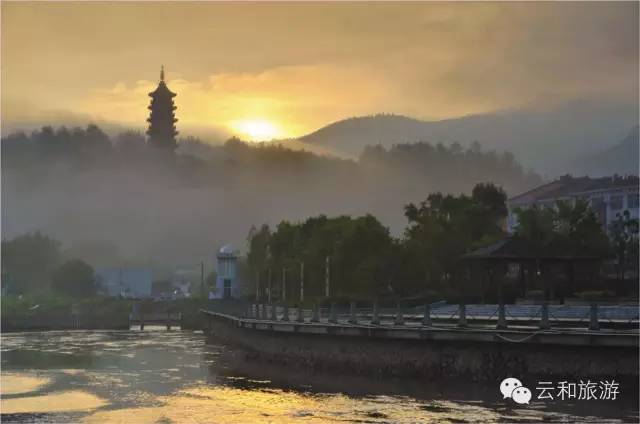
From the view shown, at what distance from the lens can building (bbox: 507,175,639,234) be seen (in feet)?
527

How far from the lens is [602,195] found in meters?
166

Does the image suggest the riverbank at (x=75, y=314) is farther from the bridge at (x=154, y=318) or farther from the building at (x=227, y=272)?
the building at (x=227, y=272)

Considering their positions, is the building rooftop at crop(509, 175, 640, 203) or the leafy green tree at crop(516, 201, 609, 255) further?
the building rooftop at crop(509, 175, 640, 203)

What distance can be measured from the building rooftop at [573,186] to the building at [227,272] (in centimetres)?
5328

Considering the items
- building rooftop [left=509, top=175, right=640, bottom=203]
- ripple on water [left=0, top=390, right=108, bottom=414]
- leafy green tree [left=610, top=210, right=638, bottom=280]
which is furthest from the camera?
building rooftop [left=509, top=175, right=640, bottom=203]

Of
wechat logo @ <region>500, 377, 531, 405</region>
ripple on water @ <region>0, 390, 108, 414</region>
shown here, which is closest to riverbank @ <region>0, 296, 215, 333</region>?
ripple on water @ <region>0, 390, 108, 414</region>

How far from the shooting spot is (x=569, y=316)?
6316 centimetres

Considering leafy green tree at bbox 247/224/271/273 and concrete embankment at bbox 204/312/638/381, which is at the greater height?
leafy green tree at bbox 247/224/271/273

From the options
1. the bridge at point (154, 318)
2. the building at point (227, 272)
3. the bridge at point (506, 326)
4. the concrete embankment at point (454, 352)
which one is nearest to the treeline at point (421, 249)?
the building at point (227, 272)

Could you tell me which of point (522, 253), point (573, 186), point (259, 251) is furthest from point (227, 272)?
point (522, 253)

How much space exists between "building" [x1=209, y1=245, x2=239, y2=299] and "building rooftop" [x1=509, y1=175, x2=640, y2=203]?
5328cm

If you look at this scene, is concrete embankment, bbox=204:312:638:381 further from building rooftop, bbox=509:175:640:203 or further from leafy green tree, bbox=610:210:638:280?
building rooftop, bbox=509:175:640:203

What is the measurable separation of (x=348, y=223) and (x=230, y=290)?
29.4 meters

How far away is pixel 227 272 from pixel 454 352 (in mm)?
106169
